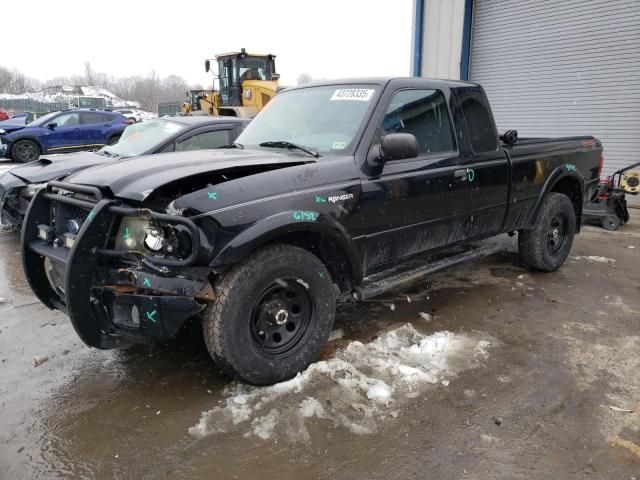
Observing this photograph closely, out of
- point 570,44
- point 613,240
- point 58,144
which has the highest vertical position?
point 570,44

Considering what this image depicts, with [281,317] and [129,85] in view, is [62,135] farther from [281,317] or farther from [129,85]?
[129,85]

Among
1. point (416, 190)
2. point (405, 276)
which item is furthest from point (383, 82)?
point (405, 276)

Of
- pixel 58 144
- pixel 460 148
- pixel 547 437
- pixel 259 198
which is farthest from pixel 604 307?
pixel 58 144

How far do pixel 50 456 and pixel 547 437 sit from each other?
2595mm

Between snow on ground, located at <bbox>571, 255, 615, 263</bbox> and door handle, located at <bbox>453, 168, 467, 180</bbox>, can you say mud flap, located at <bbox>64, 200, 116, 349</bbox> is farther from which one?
snow on ground, located at <bbox>571, 255, 615, 263</bbox>

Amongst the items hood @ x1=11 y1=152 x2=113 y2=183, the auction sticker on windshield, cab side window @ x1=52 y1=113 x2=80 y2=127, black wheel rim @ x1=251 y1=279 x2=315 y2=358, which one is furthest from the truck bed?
cab side window @ x1=52 y1=113 x2=80 y2=127

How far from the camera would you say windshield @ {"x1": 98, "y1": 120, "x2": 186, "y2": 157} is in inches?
251

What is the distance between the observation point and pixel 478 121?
4.45 m

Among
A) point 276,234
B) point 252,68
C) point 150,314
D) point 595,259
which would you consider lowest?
point 595,259

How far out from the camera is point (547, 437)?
2.67m

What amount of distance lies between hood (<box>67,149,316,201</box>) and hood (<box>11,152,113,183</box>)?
2959 millimetres

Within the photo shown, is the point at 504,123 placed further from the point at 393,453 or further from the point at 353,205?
the point at 393,453

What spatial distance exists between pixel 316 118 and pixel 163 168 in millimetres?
1336

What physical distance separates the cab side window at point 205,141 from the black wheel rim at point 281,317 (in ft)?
12.8
